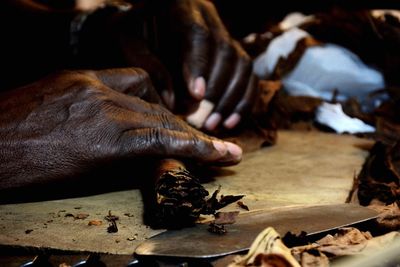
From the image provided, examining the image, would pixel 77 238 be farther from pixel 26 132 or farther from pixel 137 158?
pixel 26 132

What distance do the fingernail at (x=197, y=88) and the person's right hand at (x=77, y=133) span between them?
717mm

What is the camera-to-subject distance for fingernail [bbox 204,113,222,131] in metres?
2.84

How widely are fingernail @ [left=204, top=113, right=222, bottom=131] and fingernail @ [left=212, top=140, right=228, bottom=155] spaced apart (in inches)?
35.2

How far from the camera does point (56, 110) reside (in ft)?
5.96

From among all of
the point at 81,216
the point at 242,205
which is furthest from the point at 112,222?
the point at 242,205

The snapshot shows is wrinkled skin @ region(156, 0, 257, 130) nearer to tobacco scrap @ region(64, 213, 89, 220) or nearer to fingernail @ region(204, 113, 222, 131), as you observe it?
fingernail @ region(204, 113, 222, 131)

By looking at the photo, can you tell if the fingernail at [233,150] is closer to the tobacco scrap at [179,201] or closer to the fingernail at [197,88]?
the tobacco scrap at [179,201]

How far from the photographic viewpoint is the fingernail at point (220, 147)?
1.90 meters

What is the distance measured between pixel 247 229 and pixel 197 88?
136 cm

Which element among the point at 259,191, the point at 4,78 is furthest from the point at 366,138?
the point at 4,78

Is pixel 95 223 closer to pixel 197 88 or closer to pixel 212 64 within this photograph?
pixel 197 88

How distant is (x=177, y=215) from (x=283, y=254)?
0.39 m

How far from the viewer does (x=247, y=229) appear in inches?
54.7

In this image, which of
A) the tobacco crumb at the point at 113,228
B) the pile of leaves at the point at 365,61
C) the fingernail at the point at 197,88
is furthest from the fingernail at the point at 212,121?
the tobacco crumb at the point at 113,228
